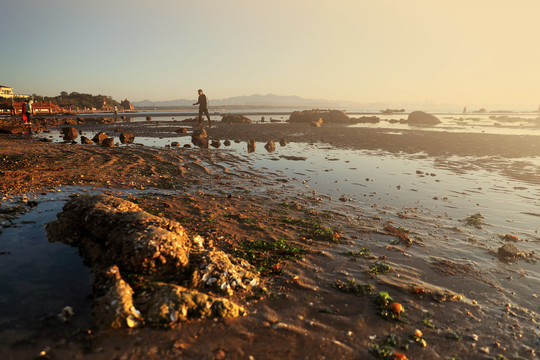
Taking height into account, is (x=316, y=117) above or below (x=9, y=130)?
above

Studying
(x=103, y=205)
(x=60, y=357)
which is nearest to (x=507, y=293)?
(x=60, y=357)

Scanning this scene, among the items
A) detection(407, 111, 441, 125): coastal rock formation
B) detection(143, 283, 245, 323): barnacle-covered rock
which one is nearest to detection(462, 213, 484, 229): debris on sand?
detection(143, 283, 245, 323): barnacle-covered rock

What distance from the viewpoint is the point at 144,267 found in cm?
413

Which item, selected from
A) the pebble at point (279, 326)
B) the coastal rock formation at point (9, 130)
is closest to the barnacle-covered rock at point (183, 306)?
the pebble at point (279, 326)

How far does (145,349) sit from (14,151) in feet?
54.7

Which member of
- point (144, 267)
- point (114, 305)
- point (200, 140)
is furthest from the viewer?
point (200, 140)

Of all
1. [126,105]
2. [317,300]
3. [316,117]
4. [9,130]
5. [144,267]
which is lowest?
[317,300]

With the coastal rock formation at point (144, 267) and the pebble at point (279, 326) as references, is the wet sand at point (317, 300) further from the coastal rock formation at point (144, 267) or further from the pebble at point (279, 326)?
the coastal rock formation at point (144, 267)

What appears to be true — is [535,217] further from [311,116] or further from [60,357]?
[311,116]

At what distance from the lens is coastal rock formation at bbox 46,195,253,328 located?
350 cm

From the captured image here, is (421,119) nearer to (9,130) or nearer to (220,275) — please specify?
(220,275)

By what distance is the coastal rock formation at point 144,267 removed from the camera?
3.50 metres

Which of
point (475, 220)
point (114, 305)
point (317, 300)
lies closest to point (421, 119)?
point (475, 220)

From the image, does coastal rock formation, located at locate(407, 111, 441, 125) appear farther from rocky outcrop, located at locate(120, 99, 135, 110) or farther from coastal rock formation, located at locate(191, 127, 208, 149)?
rocky outcrop, located at locate(120, 99, 135, 110)
